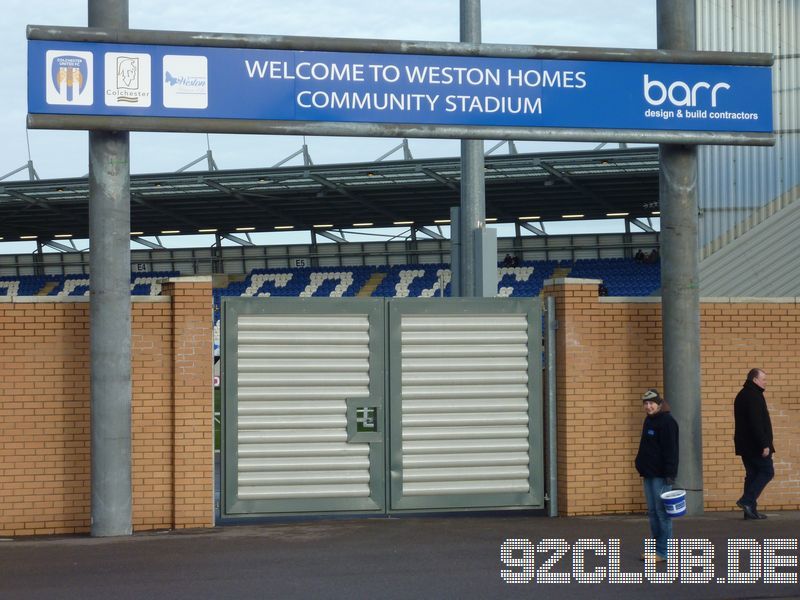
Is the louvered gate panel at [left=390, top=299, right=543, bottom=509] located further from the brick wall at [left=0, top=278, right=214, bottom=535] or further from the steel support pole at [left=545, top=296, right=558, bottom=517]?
the brick wall at [left=0, top=278, right=214, bottom=535]

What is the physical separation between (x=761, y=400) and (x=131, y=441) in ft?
21.6

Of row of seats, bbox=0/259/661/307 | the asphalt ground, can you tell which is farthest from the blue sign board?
row of seats, bbox=0/259/661/307

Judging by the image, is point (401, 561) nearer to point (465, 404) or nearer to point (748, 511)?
point (465, 404)

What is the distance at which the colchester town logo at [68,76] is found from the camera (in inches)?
489

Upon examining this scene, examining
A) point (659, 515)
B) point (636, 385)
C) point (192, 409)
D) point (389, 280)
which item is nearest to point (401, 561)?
point (659, 515)

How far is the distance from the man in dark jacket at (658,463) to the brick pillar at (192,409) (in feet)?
15.3

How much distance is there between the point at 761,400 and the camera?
1324cm

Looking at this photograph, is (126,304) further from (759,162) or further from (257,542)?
(759,162)

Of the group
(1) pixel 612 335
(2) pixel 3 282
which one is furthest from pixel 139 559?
(2) pixel 3 282

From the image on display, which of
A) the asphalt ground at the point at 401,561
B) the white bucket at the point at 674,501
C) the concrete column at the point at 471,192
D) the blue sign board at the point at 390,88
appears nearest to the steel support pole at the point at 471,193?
the concrete column at the point at 471,192

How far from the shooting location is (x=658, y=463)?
35.6 ft

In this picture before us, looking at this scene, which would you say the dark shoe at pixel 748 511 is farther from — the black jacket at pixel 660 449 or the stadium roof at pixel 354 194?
the stadium roof at pixel 354 194

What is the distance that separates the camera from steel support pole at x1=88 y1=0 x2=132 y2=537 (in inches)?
496

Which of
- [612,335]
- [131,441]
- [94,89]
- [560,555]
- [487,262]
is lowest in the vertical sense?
[560,555]
